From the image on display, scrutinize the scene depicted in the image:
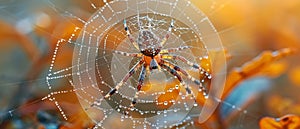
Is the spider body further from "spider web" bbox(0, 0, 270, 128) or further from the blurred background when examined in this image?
the blurred background

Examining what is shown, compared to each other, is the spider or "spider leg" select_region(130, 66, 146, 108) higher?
the spider

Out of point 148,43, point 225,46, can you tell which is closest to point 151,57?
point 148,43

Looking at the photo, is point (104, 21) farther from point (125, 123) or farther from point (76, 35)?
point (125, 123)

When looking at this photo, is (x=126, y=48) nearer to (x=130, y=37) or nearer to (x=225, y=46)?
(x=130, y=37)

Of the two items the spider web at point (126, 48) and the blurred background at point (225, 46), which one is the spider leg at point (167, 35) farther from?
the blurred background at point (225, 46)

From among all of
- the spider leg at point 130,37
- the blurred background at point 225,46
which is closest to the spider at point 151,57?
the spider leg at point 130,37

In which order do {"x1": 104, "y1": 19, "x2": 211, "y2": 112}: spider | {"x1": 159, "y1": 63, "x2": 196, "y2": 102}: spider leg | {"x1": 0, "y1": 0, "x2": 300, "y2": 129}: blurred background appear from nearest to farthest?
{"x1": 0, "y1": 0, "x2": 300, "y2": 129}: blurred background
{"x1": 159, "y1": 63, "x2": 196, "y2": 102}: spider leg
{"x1": 104, "y1": 19, "x2": 211, "y2": 112}: spider

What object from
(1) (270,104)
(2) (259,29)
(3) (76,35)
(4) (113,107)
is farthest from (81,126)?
(2) (259,29)

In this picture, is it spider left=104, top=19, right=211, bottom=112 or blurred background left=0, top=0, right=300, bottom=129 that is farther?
spider left=104, top=19, right=211, bottom=112


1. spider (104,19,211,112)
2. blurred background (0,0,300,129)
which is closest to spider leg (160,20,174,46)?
spider (104,19,211,112)
